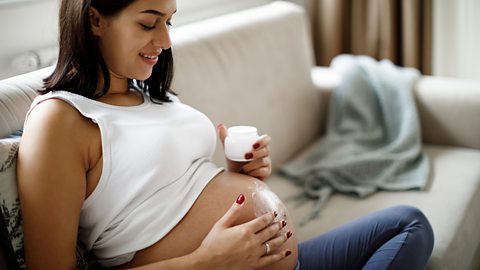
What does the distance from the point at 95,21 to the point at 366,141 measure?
4.35ft

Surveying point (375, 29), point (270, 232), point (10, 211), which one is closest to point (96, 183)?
point (10, 211)

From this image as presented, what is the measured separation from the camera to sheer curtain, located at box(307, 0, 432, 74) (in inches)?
109

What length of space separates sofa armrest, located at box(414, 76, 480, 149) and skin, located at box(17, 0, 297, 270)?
3.80ft

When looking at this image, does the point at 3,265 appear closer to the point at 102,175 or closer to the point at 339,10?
the point at 102,175

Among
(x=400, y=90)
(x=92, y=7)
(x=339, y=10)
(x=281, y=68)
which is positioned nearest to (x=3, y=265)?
(x=92, y=7)

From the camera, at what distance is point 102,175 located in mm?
1122

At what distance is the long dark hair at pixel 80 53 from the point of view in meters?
1.16

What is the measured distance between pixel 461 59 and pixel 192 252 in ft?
7.37

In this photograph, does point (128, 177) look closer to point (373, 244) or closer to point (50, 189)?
point (50, 189)

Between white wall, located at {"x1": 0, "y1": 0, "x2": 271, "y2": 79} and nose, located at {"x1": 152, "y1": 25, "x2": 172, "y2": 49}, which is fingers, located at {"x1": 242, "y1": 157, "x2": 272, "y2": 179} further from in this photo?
white wall, located at {"x1": 0, "y1": 0, "x2": 271, "y2": 79}

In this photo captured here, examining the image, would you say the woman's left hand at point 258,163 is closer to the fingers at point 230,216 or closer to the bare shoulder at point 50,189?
the fingers at point 230,216

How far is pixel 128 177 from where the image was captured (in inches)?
45.5

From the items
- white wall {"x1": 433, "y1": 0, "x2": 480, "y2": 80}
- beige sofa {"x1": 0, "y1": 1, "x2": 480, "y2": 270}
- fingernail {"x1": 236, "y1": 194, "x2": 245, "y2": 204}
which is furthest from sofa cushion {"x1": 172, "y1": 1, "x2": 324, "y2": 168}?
white wall {"x1": 433, "y1": 0, "x2": 480, "y2": 80}

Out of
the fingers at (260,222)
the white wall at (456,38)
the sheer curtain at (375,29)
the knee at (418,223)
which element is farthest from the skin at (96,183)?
the white wall at (456,38)
